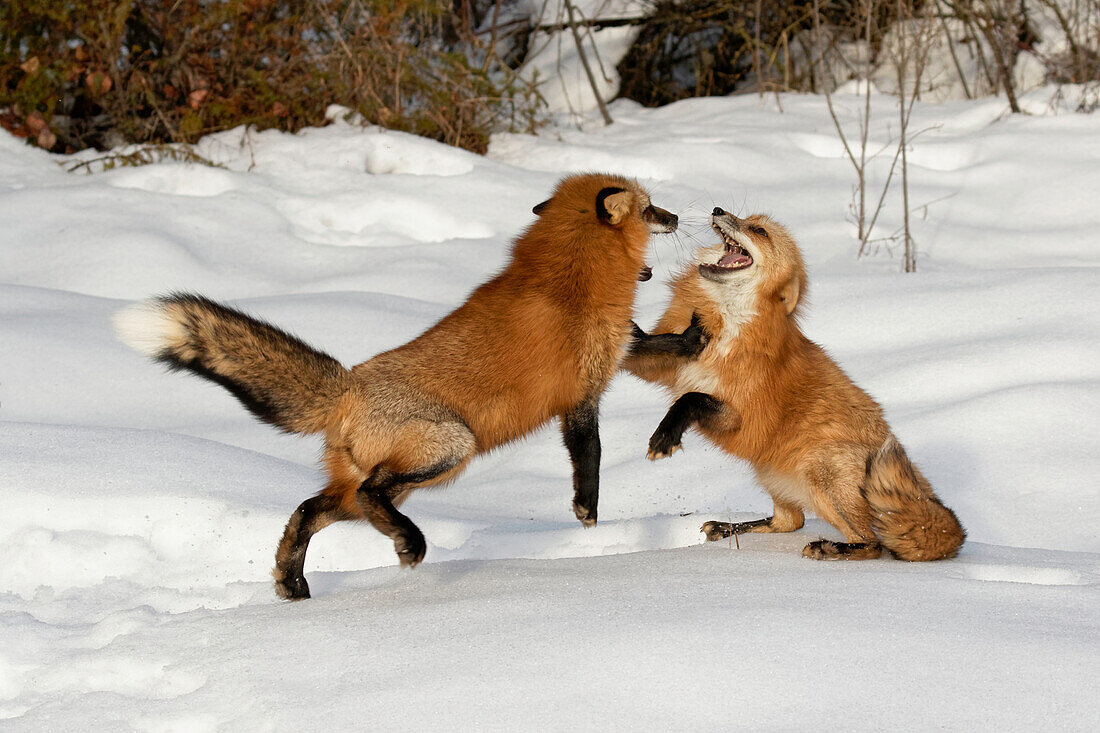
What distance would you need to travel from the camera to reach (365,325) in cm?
601

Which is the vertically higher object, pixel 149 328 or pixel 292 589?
pixel 149 328

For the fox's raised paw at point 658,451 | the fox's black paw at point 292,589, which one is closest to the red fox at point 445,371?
the fox's black paw at point 292,589

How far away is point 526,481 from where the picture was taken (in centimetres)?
495

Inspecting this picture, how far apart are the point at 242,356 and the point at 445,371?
0.65 metres

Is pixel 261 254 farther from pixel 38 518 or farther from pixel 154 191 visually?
Answer: pixel 38 518

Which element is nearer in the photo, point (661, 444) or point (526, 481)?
point (661, 444)

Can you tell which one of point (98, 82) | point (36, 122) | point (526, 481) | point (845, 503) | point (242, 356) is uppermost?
point (98, 82)

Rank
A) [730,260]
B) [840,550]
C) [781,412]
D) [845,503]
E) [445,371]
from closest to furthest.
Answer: [445,371]
[840,550]
[845,503]
[781,412]
[730,260]


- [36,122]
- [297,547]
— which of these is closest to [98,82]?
[36,122]

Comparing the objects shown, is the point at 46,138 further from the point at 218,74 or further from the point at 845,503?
the point at 845,503

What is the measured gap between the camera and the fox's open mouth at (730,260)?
414cm

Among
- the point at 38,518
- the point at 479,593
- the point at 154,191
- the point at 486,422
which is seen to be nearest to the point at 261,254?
the point at 154,191

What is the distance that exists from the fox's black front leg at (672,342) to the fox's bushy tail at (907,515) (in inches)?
34.1

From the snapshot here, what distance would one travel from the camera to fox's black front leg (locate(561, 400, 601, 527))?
369 cm
